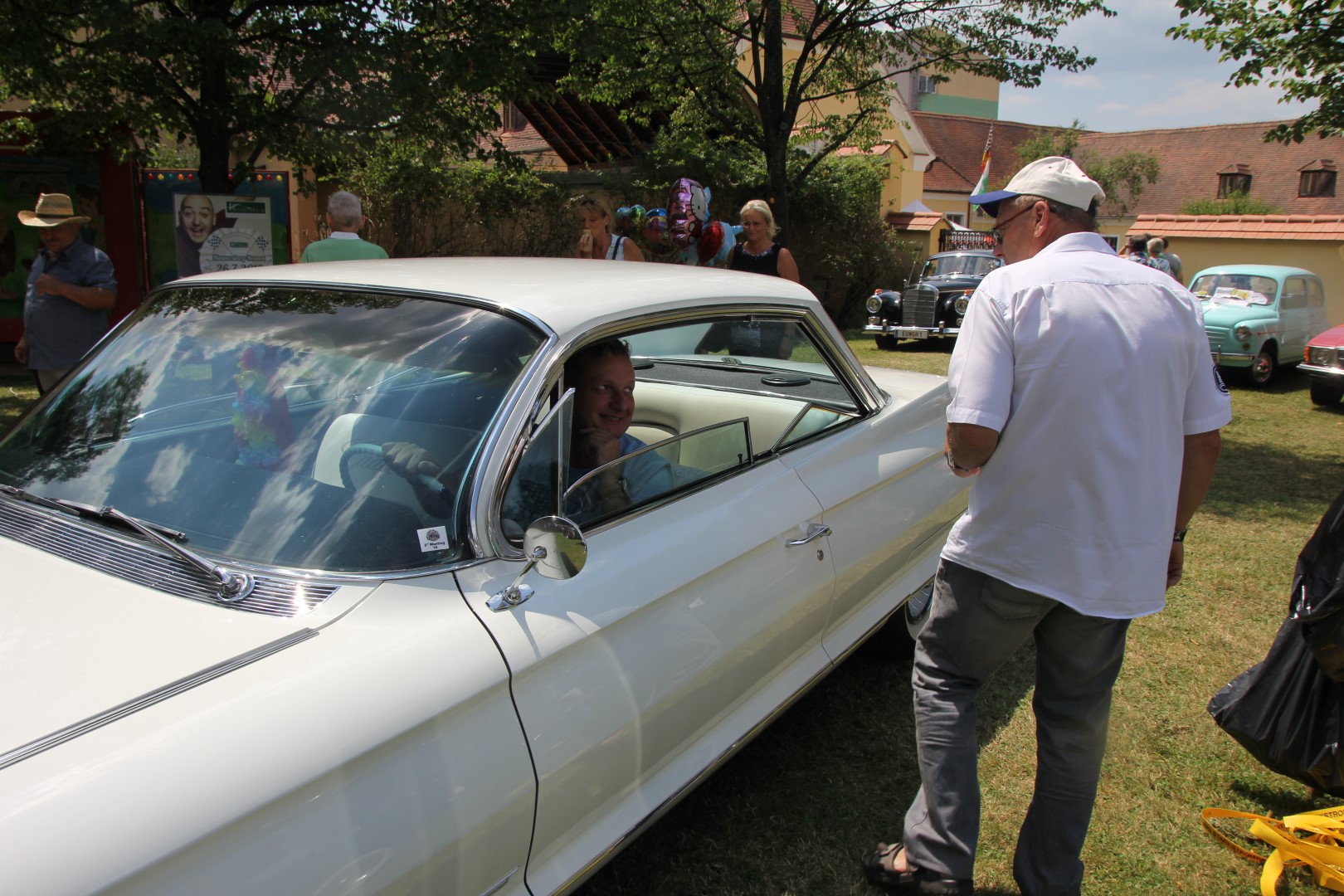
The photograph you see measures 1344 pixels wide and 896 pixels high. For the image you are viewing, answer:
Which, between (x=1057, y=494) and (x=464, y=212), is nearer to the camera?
(x=1057, y=494)

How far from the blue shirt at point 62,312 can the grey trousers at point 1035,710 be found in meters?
4.91

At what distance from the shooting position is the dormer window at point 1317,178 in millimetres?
41719

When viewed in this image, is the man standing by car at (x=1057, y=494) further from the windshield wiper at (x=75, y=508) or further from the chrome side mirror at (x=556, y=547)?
the windshield wiper at (x=75, y=508)

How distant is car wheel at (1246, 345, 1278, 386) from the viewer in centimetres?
1230

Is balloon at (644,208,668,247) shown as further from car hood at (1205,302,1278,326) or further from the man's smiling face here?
car hood at (1205,302,1278,326)

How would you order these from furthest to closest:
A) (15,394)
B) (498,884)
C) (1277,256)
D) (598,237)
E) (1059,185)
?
(1277,256) < (15,394) < (598,237) < (1059,185) < (498,884)

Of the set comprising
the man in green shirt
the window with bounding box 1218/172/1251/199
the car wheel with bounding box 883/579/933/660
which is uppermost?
the window with bounding box 1218/172/1251/199

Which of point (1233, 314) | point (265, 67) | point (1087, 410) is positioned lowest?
point (1233, 314)

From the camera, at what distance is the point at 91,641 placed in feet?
4.94

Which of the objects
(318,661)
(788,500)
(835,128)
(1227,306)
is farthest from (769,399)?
(835,128)

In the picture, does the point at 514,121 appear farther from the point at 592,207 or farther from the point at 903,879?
the point at 903,879

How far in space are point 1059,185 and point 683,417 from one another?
5.55ft

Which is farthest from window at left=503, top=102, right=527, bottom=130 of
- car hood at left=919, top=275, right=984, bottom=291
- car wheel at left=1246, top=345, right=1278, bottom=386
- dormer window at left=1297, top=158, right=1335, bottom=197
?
dormer window at left=1297, top=158, right=1335, bottom=197

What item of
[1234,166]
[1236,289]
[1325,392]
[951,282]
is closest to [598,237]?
[1325,392]
